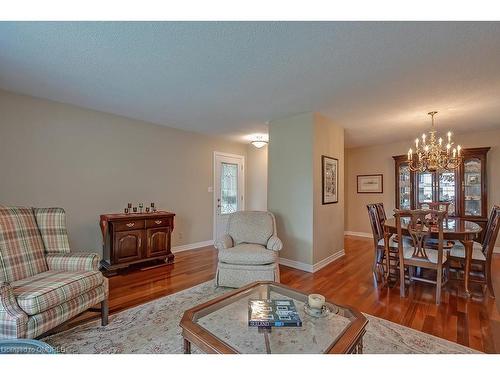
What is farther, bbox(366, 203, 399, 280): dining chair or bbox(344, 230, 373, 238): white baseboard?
bbox(344, 230, 373, 238): white baseboard

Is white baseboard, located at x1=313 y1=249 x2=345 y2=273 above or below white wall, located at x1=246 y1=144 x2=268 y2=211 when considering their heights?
below

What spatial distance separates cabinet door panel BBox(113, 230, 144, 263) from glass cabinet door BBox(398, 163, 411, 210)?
5.48m

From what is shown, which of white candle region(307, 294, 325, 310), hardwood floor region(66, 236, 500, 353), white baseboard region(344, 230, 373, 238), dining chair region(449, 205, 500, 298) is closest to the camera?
white candle region(307, 294, 325, 310)

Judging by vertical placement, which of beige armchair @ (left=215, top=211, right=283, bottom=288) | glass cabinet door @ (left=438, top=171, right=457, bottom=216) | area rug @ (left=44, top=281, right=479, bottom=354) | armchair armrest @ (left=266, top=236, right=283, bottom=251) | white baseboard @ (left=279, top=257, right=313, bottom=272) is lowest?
area rug @ (left=44, top=281, right=479, bottom=354)

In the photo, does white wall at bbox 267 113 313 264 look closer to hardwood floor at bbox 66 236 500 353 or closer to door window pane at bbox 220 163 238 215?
hardwood floor at bbox 66 236 500 353

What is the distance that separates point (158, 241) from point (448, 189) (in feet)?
18.5

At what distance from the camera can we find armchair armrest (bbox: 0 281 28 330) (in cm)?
150

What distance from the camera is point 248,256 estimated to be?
2.81 m

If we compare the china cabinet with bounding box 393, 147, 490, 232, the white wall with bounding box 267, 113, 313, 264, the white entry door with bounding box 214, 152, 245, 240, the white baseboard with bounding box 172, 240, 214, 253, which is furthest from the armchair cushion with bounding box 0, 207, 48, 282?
the china cabinet with bounding box 393, 147, 490, 232

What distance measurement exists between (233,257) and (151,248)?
1.64m

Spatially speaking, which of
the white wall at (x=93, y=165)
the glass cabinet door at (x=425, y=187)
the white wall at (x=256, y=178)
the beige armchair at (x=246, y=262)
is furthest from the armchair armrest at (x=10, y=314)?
the glass cabinet door at (x=425, y=187)

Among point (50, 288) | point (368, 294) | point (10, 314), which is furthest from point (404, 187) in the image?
point (10, 314)
